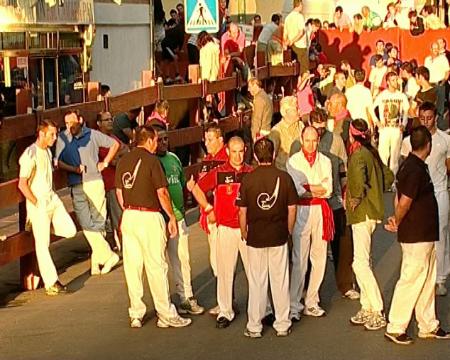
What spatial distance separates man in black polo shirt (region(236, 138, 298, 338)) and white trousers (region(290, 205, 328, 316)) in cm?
53

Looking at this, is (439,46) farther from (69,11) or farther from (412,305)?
(412,305)

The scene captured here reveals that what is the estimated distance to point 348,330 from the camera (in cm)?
1080

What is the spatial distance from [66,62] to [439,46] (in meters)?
8.27

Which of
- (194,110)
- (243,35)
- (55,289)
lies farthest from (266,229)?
(243,35)

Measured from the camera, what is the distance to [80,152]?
44.4 ft

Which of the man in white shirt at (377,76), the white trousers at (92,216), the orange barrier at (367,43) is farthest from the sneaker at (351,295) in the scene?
the orange barrier at (367,43)

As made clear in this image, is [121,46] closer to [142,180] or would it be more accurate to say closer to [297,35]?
[297,35]

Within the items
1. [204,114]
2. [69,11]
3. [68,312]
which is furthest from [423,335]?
[69,11]

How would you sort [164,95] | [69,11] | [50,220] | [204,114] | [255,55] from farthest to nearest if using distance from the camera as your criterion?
[255,55] < [69,11] < [204,114] < [164,95] < [50,220]

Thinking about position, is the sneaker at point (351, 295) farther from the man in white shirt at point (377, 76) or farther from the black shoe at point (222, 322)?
the man in white shirt at point (377, 76)

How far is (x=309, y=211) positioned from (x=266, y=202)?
0.86 metres

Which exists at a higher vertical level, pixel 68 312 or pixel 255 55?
pixel 255 55

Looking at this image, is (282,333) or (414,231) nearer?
(414,231)

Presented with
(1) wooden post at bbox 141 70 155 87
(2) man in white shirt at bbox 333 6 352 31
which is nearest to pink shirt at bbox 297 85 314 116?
(1) wooden post at bbox 141 70 155 87
